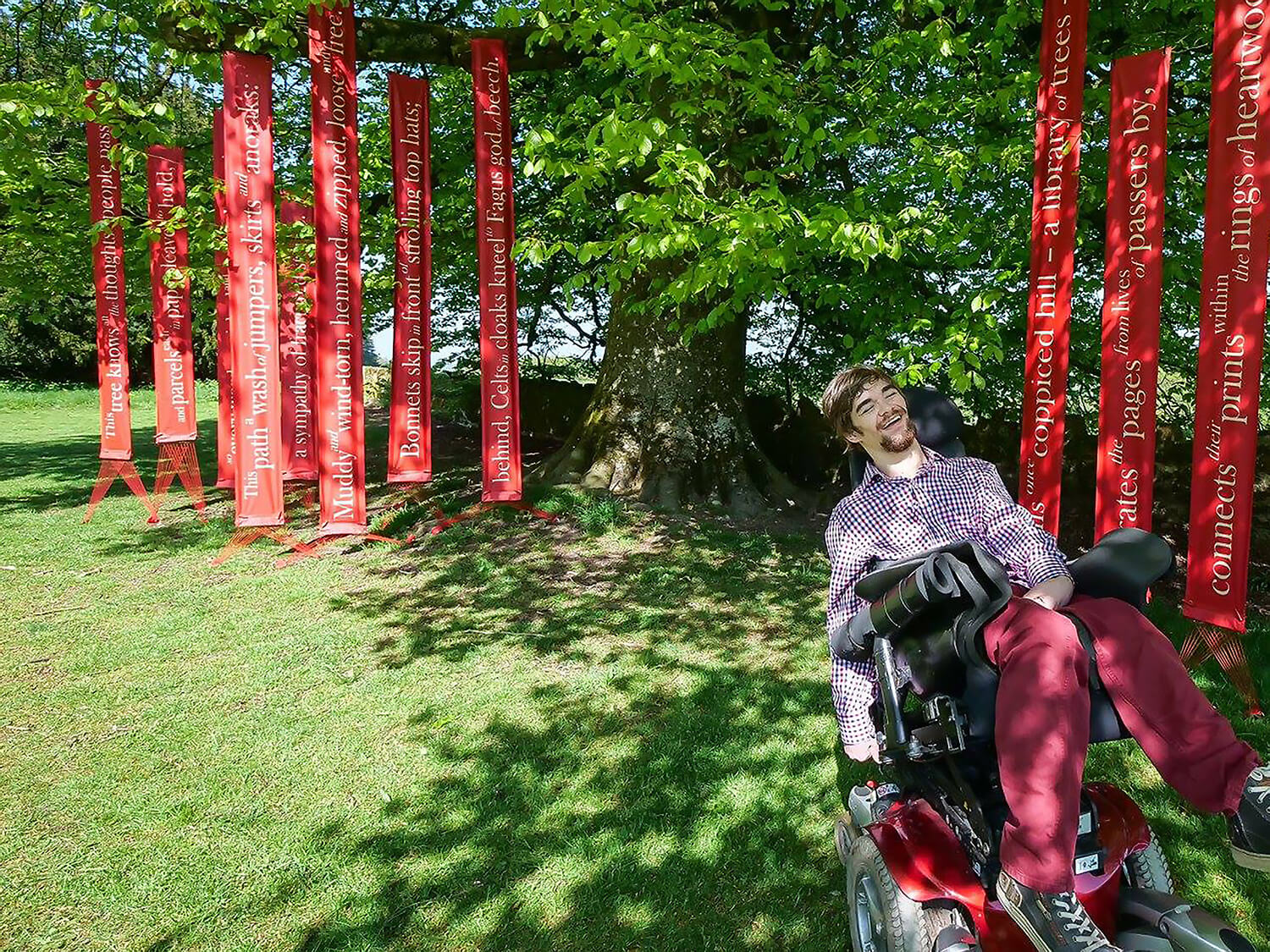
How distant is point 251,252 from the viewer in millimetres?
6613

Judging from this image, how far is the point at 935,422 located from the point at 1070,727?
133 cm

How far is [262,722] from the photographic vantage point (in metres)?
4.39

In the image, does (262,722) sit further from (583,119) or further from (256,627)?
(583,119)

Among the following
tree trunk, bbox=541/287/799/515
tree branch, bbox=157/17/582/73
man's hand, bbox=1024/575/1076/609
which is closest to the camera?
man's hand, bbox=1024/575/1076/609

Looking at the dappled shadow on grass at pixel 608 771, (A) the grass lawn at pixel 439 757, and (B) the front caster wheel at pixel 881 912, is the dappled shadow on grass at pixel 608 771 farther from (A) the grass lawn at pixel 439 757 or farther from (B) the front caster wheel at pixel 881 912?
(B) the front caster wheel at pixel 881 912

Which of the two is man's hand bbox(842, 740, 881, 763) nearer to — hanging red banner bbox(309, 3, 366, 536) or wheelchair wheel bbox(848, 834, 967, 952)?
wheelchair wheel bbox(848, 834, 967, 952)

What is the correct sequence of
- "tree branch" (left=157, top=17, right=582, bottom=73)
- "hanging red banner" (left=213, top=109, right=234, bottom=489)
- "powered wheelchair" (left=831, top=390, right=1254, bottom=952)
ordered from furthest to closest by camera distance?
1. "tree branch" (left=157, top=17, right=582, bottom=73)
2. "hanging red banner" (left=213, top=109, right=234, bottom=489)
3. "powered wheelchair" (left=831, top=390, right=1254, bottom=952)

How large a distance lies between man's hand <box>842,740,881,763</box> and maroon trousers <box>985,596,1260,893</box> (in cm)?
55

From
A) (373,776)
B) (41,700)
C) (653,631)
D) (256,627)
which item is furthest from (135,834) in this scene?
(653,631)

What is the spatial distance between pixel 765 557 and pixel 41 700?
517cm

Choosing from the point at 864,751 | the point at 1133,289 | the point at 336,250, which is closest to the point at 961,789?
A: the point at 864,751

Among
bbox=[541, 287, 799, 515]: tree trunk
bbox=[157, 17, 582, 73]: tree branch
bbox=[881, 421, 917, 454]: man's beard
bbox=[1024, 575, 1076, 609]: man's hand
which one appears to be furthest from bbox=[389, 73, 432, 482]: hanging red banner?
bbox=[1024, 575, 1076, 609]: man's hand

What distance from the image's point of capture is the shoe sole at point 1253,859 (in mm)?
2021

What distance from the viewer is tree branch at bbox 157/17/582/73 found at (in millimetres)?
8039
